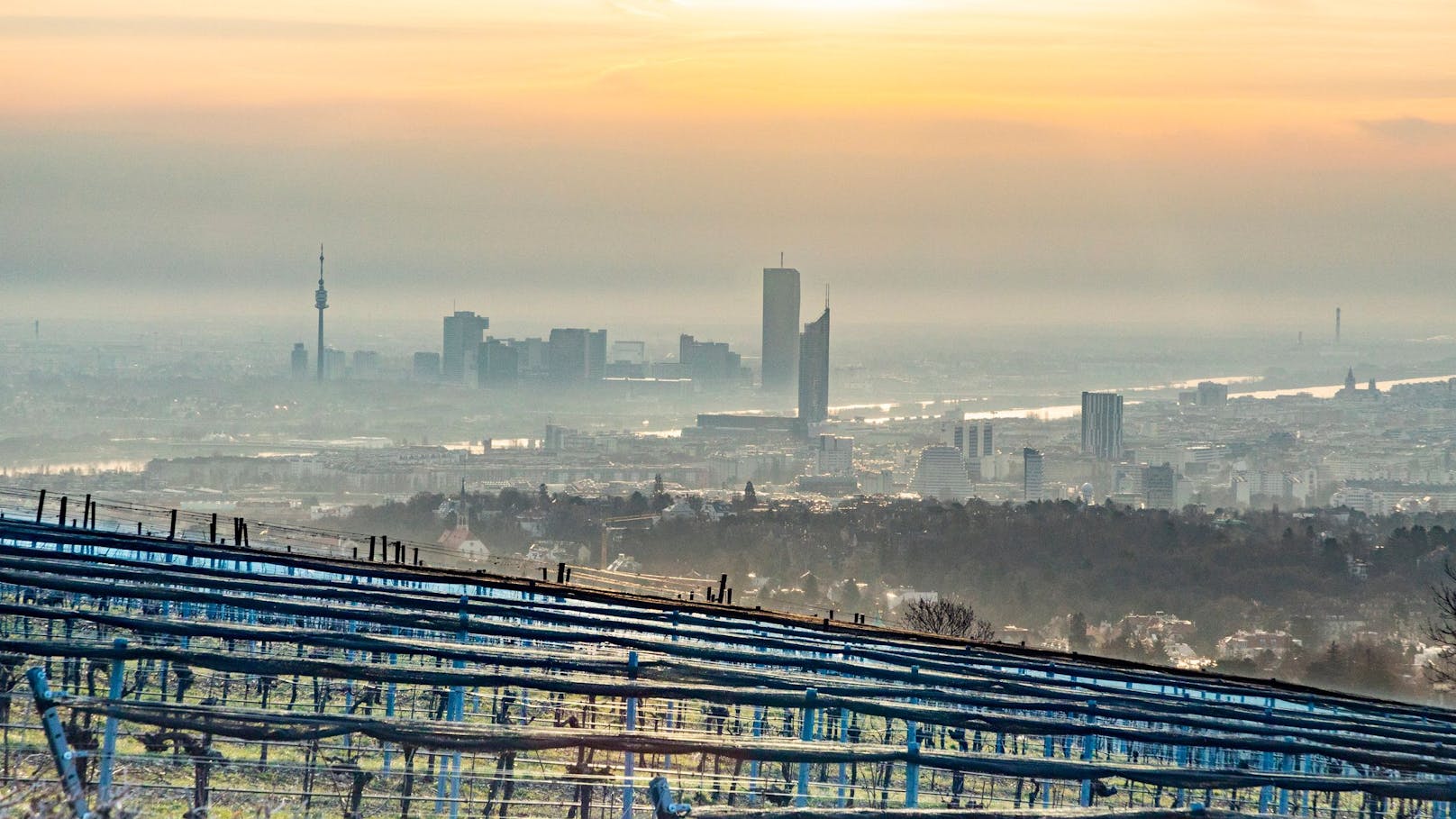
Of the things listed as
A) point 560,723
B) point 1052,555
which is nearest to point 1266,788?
point 560,723

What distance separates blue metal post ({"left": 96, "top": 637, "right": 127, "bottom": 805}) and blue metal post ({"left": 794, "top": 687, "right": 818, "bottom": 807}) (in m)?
3.57

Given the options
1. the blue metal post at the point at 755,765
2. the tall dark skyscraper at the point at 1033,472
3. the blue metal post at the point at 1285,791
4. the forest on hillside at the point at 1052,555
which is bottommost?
the forest on hillside at the point at 1052,555

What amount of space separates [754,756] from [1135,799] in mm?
3658

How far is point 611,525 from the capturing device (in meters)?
121

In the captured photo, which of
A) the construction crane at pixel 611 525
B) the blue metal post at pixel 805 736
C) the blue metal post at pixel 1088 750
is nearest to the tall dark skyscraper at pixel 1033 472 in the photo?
the construction crane at pixel 611 525

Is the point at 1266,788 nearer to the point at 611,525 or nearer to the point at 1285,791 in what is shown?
the point at 1285,791

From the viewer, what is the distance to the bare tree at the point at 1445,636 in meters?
49.4

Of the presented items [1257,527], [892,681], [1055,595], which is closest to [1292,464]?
[1257,527]

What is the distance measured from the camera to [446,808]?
31.5 ft

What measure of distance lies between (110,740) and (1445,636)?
73.5 metres

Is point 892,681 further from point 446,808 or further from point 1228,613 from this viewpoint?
point 1228,613

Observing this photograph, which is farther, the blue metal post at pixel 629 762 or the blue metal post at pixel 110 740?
the blue metal post at pixel 629 762

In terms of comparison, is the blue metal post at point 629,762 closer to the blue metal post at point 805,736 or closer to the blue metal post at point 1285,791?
the blue metal post at point 805,736

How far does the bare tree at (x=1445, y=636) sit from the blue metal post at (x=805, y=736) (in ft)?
112
